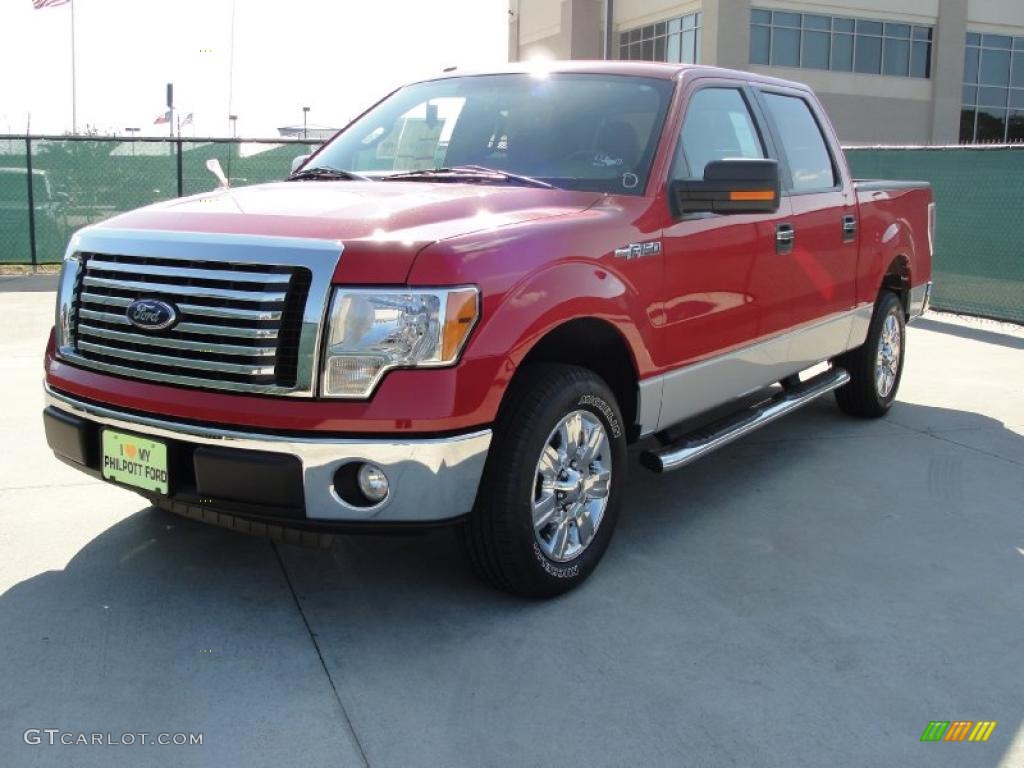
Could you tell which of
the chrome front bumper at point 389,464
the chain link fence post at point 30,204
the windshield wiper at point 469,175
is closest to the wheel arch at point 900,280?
the windshield wiper at point 469,175

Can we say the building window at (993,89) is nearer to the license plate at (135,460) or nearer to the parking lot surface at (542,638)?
the parking lot surface at (542,638)

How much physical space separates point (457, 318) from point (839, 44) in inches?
1566

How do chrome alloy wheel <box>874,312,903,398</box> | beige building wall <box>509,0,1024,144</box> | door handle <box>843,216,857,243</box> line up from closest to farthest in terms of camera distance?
door handle <box>843,216,857,243</box>
chrome alloy wheel <box>874,312,903,398</box>
beige building wall <box>509,0,1024,144</box>

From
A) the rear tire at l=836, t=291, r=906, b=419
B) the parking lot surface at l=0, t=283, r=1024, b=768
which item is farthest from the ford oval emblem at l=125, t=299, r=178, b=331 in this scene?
the rear tire at l=836, t=291, r=906, b=419

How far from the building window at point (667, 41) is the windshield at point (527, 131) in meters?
33.4

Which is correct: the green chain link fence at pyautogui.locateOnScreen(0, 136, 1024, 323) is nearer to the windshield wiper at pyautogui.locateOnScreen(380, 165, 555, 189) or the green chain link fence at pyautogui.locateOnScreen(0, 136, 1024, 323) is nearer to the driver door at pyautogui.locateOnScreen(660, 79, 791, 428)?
the driver door at pyautogui.locateOnScreen(660, 79, 791, 428)

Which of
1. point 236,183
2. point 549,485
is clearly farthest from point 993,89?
point 549,485

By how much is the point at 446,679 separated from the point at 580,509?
0.92m

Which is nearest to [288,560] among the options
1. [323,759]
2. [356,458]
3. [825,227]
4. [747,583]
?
[356,458]

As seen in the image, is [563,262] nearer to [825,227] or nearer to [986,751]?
[986,751]

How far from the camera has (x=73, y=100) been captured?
121ft

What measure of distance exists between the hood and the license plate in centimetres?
71

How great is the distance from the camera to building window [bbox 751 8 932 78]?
3753 centimetres

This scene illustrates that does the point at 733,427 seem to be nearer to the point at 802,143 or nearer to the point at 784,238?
the point at 784,238
